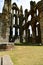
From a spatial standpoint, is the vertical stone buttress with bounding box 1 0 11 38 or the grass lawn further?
the vertical stone buttress with bounding box 1 0 11 38

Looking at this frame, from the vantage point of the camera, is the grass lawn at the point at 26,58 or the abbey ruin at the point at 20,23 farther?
the abbey ruin at the point at 20,23

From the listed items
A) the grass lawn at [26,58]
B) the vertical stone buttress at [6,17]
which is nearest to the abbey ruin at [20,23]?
the vertical stone buttress at [6,17]

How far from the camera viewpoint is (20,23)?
35.5m

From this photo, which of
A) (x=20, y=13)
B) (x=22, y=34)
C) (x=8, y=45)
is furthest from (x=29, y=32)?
(x=8, y=45)

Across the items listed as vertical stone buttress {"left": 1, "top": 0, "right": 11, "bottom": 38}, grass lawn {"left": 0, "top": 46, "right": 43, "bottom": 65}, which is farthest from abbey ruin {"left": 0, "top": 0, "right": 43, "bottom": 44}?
grass lawn {"left": 0, "top": 46, "right": 43, "bottom": 65}

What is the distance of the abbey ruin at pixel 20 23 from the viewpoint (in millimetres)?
28078

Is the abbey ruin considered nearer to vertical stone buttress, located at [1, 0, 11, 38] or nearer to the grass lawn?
vertical stone buttress, located at [1, 0, 11, 38]

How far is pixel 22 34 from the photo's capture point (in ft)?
114

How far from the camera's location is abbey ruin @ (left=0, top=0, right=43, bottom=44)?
28.1 metres

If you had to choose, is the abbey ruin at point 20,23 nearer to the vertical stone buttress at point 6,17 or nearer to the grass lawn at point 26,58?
the vertical stone buttress at point 6,17

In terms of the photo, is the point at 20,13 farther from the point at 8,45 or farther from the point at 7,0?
the point at 8,45

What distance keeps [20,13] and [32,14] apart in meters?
4.98

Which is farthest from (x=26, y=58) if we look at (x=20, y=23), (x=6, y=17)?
(x=20, y=23)

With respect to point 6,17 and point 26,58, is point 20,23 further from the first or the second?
point 26,58
